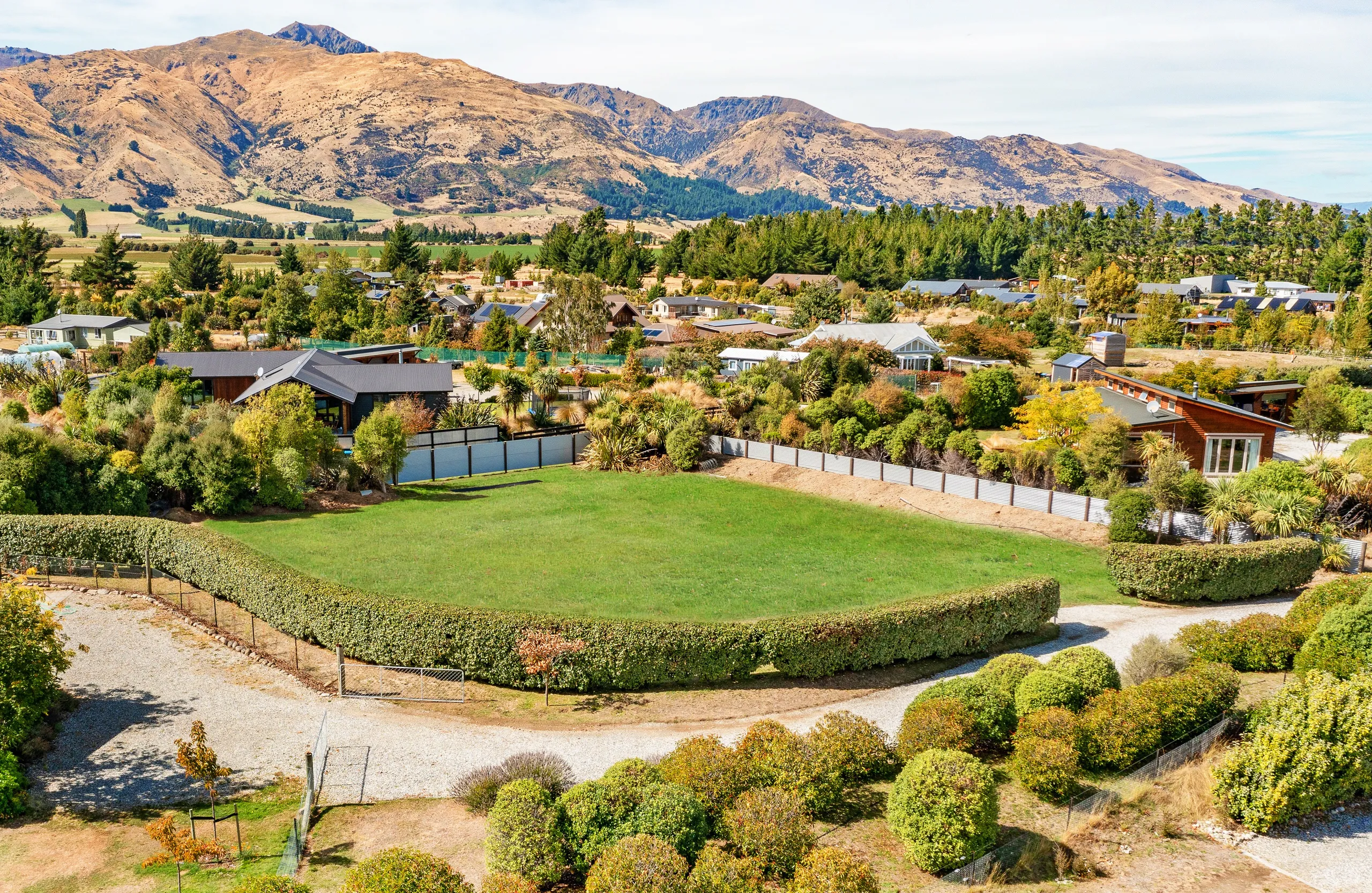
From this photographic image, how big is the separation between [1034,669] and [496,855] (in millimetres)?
10641

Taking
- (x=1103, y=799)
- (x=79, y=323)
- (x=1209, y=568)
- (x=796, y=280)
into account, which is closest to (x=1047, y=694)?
(x=1103, y=799)

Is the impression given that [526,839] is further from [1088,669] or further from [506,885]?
[1088,669]

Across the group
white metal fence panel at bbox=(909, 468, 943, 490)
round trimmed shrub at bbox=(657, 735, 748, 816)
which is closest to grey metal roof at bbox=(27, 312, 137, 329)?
white metal fence panel at bbox=(909, 468, 943, 490)

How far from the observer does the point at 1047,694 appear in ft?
55.0

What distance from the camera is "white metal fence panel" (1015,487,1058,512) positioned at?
32.0m

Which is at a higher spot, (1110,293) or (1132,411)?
(1110,293)

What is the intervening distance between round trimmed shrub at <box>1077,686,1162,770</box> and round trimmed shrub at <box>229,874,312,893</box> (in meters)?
12.2

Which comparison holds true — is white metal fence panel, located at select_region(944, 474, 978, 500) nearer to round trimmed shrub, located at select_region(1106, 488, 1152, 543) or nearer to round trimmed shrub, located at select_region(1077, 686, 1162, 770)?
round trimmed shrub, located at select_region(1106, 488, 1152, 543)

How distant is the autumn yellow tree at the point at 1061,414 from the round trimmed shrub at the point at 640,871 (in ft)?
94.1

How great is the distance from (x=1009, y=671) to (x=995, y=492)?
651 inches

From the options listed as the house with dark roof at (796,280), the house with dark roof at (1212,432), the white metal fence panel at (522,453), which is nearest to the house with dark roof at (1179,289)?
the house with dark roof at (796,280)

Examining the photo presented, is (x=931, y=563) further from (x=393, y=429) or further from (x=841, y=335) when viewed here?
(x=841, y=335)

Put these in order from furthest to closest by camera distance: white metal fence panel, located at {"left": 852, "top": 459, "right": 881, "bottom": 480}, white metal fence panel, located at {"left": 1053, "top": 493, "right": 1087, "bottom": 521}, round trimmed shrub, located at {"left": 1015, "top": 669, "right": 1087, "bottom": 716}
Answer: white metal fence panel, located at {"left": 852, "top": 459, "right": 881, "bottom": 480}
white metal fence panel, located at {"left": 1053, "top": 493, "right": 1087, "bottom": 521}
round trimmed shrub, located at {"left": 1015, "top": 669, "right": 1087, "bottom": 716}

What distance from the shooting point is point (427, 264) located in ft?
405
